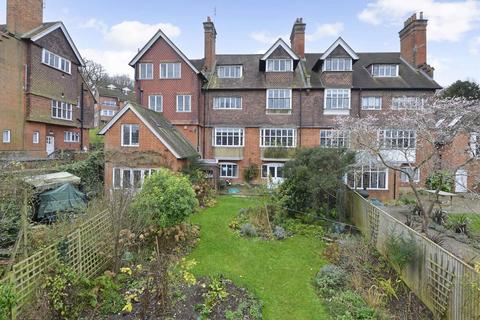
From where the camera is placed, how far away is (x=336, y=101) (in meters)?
24.0

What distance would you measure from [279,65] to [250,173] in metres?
9.62

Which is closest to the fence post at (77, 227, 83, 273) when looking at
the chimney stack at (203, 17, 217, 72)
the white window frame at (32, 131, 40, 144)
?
the white window frame at (32, 131, 40, 144)

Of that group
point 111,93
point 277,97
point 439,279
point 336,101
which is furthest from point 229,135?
point 111,93

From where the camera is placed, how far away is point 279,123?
24.8 m

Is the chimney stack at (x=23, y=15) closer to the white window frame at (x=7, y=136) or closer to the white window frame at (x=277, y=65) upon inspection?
the white window frame at (x=7, y=136)

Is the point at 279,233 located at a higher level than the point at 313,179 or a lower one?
lower

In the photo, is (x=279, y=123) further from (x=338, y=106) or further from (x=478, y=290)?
(x=478, y=290)

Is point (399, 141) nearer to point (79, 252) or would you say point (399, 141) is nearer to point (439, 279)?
point (439, 279)

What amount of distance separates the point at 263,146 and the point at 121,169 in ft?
39.1

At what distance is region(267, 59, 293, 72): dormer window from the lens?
24328 millimetres

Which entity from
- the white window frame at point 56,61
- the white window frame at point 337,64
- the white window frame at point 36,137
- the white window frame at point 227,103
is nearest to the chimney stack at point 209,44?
the white window frame at point 227,103

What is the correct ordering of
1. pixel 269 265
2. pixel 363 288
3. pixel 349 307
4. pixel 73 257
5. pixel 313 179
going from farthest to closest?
pixel 313 179 < pixel 269 265 < pixel 363 288 < pixel 73 257 < pixel 349 307

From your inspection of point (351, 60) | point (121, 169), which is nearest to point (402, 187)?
point (351, 60)

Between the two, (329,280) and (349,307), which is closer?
(349,307)
